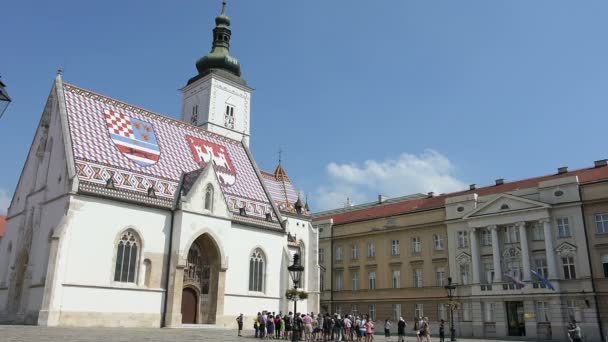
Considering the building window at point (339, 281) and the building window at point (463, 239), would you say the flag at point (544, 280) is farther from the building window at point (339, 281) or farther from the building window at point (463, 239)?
the building window at point (339, 281)

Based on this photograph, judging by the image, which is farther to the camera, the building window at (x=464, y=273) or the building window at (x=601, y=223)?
the building window at (x=464, y=273)

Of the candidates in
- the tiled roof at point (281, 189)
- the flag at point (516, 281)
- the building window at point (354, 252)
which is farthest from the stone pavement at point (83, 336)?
the building window at point (354, 252)

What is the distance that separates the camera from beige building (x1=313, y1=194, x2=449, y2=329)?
47.0 m

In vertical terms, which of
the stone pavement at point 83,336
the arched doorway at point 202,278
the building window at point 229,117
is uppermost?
the building window at point 229,117

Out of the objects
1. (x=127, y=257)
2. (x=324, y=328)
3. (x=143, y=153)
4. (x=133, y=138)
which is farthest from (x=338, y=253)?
(x=127, y=257)

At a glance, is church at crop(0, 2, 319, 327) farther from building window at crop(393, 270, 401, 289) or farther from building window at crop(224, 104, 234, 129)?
building window at crop(224, 104, 234, 129)

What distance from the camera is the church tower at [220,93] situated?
2144 inches

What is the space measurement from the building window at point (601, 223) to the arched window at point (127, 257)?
3278cm

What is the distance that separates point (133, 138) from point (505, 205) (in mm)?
30050

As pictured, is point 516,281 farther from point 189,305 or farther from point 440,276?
point 189,305

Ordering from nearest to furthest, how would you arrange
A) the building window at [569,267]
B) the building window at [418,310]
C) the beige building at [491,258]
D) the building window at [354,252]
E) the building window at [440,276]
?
the beige building at [491,258] → the building window at [569,267] → the building window at [440,276] → the building window at [418,310] → the building window at [354,252]

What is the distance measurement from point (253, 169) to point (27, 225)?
55.9ft

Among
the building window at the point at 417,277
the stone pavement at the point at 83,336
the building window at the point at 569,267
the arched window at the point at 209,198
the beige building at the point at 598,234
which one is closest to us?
the stone pavement at the point at 83,336

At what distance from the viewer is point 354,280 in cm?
5294
